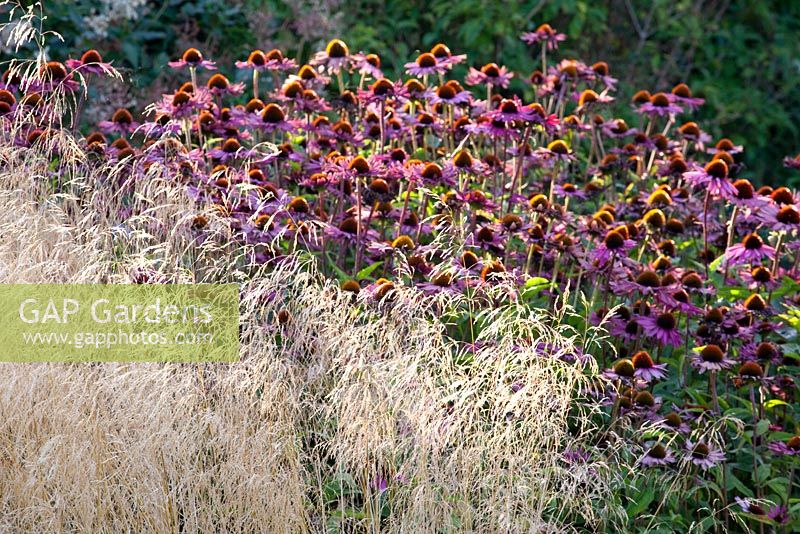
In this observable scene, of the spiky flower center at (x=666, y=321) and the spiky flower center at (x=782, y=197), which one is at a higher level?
the spiky flower center at (x=782, y=197)

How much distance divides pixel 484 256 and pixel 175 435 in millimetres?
A: 1326

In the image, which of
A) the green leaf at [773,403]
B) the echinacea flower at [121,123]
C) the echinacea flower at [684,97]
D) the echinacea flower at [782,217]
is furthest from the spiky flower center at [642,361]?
the echinacea flower at [121,123]

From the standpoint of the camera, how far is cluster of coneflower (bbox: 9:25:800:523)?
304 centimetres

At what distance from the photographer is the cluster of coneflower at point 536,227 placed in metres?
3.04

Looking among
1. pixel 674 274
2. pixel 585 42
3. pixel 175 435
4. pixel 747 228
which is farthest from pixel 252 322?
pixel 585 42

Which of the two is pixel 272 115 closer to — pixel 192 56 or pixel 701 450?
pixel 192 56

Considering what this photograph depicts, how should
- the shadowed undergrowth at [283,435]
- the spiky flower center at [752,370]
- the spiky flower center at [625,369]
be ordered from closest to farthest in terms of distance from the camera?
the shadowed undergrowth at [283,435]
the spiky flower center at [625,369]
the spiky flower center at [752,370]

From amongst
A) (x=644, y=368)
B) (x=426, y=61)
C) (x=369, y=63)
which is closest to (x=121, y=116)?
(x=369, y=63)

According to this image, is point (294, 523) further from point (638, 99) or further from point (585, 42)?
point (585, 42)

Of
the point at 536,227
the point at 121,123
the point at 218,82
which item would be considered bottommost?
the point at 536,227

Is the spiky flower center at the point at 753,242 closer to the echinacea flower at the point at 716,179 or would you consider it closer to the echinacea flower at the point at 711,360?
the echinacea flower at the point at 716,179

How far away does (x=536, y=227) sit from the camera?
3.31 metres

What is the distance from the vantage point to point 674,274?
331cm

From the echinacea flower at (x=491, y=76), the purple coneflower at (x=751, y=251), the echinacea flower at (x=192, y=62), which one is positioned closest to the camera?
the purple coneflower at (x=751, y=251)
